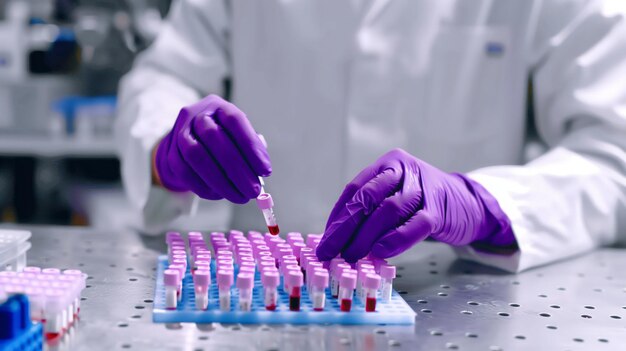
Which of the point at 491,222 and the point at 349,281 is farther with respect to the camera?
the point at 491,222

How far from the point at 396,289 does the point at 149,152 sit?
603 millimetres

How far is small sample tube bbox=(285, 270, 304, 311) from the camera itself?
0.85 metres

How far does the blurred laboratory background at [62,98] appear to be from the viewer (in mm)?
2555

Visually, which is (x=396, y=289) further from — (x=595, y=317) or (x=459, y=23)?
(x=459, y=23)

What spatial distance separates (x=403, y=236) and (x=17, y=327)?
497 millimetres

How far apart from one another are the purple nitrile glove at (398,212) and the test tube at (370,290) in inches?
4.3

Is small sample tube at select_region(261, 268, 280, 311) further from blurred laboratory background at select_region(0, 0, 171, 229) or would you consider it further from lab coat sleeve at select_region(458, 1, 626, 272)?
blurred laboratory background at select_region(0, 0, 171, 229)

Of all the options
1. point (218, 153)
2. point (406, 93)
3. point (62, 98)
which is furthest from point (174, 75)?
point (62, 98)

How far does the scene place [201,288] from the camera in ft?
2.76

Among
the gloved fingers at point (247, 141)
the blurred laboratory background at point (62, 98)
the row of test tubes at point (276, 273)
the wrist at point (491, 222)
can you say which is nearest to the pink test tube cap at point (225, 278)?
the row of test tubes at point (276, 273)

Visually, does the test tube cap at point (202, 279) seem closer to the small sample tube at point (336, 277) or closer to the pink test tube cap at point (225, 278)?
the pink test tube cap at point (225, 278)

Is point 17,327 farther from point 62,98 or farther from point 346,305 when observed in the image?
point 62,98

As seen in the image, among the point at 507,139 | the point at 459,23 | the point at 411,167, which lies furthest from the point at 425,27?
the point at 411,167

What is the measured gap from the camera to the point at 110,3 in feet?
9.14
